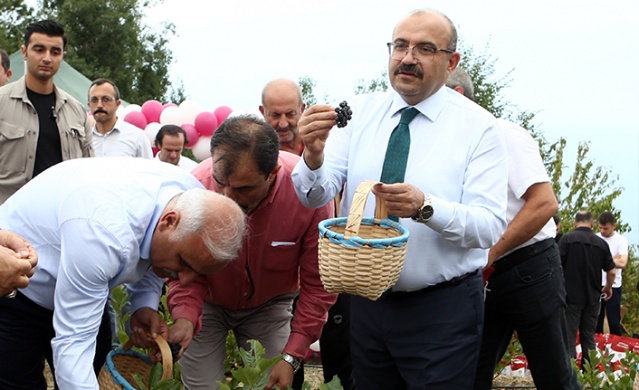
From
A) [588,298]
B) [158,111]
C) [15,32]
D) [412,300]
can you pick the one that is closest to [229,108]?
[158,111]

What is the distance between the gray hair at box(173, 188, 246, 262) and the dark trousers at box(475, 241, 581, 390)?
1.78m

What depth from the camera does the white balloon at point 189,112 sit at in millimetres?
10633

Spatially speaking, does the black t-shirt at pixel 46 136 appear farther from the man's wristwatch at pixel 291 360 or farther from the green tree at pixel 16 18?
the green tree at pixel 16 18

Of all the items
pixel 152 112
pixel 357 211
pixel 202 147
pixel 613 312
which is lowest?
pixel 613 312

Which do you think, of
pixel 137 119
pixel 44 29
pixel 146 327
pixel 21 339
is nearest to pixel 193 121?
pixel 137 119

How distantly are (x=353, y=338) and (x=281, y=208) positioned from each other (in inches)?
25.3

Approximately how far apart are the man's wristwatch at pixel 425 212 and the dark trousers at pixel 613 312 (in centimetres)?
923

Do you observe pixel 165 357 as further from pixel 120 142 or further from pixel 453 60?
pixel 120 142

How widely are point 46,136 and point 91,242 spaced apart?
2.93 metres

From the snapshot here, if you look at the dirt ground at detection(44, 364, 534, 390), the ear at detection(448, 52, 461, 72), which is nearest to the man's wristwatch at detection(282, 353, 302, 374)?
the ear at detection(448, 52, 461, 72)

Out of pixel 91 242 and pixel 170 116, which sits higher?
pixel 91 242

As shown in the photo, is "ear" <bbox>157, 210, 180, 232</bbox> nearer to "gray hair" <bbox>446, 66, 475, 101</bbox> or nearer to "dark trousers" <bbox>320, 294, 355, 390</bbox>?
"gray hair" <bbox>446, 66, 475, 101</bbox>

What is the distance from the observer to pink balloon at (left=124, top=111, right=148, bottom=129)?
11.0 meters

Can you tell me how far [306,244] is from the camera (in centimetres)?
350
